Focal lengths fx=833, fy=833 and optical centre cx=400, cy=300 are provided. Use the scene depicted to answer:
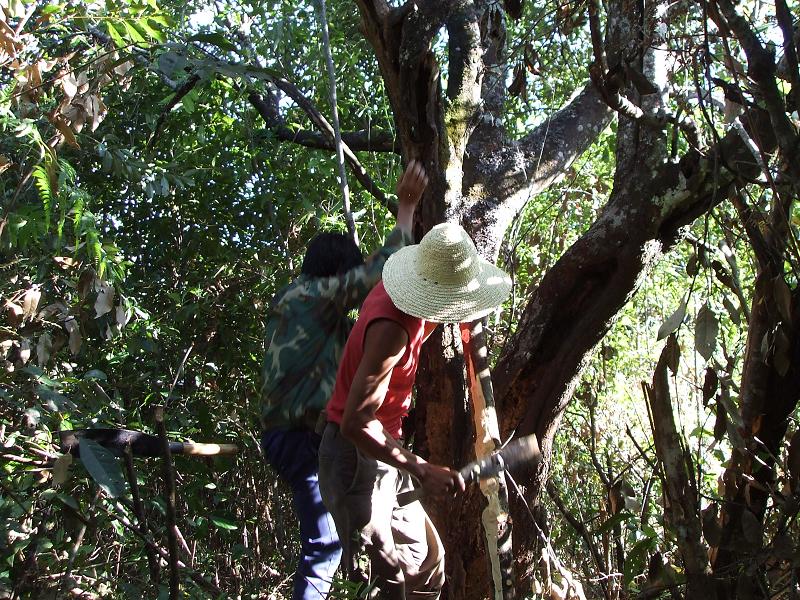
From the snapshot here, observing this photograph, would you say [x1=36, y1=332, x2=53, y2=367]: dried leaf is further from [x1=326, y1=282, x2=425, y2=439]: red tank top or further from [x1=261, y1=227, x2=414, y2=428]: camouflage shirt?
[x1=326, y1=282, x2=425, y2=439]: red tank top

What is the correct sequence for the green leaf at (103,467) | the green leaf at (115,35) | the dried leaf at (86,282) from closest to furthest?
1. the green leaf at (103,467)
2. the green leaf at (115,35)
3. the dried leaf at (86,282)

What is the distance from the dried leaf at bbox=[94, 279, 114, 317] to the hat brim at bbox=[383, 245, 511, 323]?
1.03 metres

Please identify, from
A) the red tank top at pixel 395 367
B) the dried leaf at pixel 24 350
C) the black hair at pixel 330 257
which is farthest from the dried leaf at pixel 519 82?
the dried leaf at pixel 24 350

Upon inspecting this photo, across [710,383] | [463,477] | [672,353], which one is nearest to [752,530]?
[710,383]

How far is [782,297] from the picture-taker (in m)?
2.18

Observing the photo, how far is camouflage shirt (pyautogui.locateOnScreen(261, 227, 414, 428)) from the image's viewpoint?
111 inches

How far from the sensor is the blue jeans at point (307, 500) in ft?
9.01

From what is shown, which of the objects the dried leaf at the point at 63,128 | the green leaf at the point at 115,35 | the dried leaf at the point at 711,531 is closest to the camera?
the dried leaf at the point at 711,531

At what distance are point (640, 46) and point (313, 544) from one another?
1.90m

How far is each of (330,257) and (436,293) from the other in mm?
667

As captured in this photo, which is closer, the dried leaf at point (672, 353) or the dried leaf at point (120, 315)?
the dried leaf at point (672, 353)

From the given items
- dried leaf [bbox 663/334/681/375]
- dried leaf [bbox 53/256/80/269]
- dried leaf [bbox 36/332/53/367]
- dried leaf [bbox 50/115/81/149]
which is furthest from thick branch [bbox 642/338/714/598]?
dried leaf [bbox 53/256/80/269]

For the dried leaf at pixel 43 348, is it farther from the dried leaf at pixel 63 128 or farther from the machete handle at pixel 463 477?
the machete handle at pixel 463 477

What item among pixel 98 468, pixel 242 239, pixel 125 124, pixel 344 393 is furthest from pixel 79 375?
pixel 98 468
